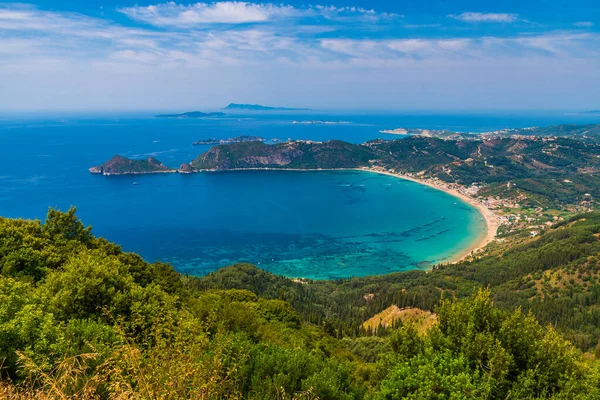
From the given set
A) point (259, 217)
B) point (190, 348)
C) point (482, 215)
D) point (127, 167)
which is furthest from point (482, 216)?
point (127, 167)

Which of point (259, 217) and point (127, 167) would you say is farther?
point (127, 167)

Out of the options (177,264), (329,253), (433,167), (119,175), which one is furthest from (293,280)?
(433,167)

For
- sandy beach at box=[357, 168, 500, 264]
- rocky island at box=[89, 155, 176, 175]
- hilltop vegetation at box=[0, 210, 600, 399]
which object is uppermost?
hilltop vegetation at box=[0, 210, 600, 399]

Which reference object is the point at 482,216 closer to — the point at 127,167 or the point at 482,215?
the point at 482,215

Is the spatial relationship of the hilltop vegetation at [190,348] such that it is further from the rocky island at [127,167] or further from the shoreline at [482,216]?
the rocky island at [127,167]

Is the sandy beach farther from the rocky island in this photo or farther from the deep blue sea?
the rocky island

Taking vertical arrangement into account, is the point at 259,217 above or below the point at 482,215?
below

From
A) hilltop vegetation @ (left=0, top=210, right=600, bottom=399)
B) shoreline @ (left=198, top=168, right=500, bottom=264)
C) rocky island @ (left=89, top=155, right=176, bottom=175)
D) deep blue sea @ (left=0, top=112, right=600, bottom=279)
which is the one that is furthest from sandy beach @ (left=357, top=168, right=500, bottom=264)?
rocky island @ (left=89, top=155, right=176, bottom=175)

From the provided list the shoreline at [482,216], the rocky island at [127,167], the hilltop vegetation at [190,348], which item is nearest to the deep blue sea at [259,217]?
the shoreline at [482,216]

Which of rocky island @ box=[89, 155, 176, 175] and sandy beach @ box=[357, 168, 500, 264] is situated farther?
rocky island @ box=[89, 155, 176, 175]
